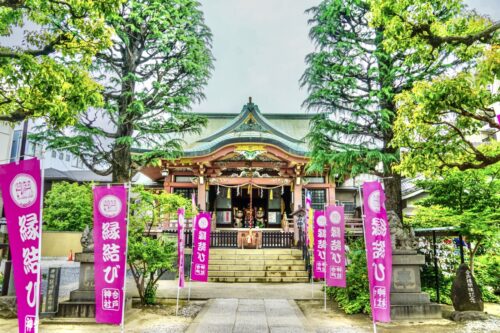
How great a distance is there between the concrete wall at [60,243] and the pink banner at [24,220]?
1620 cm

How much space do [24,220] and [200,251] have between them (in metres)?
6.28

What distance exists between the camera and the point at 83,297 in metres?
7.61

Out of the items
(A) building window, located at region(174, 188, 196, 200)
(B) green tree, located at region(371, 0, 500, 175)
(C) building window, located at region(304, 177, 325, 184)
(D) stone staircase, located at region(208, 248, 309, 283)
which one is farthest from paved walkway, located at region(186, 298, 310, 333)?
(A) building window, located at region(174, 188, 196, 200)

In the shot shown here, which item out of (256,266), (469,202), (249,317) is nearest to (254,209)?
(256,266)

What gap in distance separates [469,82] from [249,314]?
654 centimetres

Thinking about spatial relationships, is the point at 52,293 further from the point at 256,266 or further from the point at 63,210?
the point at 63,210

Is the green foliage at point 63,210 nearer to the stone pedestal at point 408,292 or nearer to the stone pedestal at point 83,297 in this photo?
the stone pedestal at point 83,297

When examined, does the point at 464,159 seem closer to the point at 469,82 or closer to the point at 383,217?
the point at 469,82

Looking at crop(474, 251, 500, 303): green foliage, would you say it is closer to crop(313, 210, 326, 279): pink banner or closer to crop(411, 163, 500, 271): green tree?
crop(411, 163, 500, 271): green tree

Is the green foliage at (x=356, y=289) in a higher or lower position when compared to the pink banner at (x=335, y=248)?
lower

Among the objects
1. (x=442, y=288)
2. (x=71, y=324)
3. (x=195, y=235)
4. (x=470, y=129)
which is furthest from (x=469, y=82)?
(x=71, y=324)

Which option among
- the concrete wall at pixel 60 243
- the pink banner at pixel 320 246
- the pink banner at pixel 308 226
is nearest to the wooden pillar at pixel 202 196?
the pink banner at pixel 308 226

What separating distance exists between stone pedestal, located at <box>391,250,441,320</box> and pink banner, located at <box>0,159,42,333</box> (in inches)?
276

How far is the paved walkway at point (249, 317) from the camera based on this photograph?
257 inches
